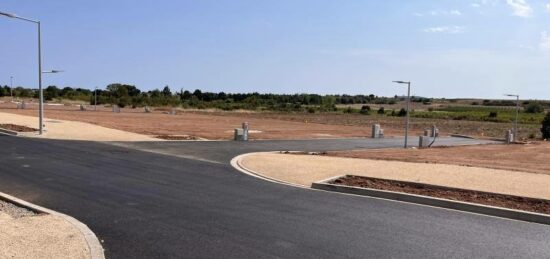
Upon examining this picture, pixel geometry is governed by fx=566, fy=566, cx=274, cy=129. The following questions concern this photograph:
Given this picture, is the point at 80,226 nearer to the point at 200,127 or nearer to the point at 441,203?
the point at 441,203

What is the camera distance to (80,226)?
8195 mm

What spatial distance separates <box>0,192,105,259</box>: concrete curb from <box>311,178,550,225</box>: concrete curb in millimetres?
6166

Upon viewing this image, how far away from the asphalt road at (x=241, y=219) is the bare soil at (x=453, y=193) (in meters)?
1.09

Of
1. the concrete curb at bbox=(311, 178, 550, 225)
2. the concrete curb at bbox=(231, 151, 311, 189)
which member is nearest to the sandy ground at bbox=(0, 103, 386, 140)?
the concrete curb at bbox=(231, 151, 311, 189)

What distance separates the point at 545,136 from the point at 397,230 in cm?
4732

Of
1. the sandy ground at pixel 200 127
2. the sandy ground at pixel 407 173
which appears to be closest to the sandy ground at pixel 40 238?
the sandy ground at pixel 407 173

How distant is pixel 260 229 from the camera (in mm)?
8469

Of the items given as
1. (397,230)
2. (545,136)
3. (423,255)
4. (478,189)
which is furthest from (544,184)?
(545,136)

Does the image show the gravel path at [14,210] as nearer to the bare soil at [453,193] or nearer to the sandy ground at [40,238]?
the sandy ground at [40,238]

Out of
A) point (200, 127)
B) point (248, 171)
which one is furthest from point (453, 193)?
point (200, 127)

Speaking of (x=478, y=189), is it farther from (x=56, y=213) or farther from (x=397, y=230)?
(x=56, y=213)

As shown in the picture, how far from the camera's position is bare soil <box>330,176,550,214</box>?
427 inches

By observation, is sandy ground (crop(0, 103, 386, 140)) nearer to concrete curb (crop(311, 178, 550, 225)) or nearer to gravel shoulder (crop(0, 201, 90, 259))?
concrete curb (crop(311, 178, 550, 225))

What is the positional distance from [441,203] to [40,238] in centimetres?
736
